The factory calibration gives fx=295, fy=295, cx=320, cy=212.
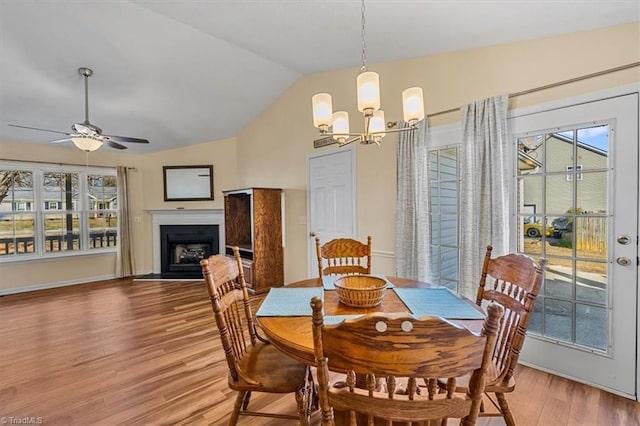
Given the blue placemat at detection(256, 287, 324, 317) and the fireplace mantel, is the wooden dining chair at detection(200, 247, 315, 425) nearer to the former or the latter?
the blue placemat at detection(256, 287, 324, 317)

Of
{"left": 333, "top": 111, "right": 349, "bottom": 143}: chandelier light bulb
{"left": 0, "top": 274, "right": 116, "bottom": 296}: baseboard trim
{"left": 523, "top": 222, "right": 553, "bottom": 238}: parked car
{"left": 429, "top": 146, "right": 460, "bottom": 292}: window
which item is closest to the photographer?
{"left": 333, "top": 111, "right": 349, "bottom": 143}: chandelier light bulb

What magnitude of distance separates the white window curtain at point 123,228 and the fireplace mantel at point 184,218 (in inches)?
15.9

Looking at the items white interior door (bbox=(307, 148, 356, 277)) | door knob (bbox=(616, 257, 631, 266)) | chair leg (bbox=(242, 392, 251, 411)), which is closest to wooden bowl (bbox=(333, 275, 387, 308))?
chair leg (bbox=(242, 392, 251, 411))

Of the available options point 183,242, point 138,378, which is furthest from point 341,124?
point 183,242

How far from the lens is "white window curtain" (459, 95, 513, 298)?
238 centimetres

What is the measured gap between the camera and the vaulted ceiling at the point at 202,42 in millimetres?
2170

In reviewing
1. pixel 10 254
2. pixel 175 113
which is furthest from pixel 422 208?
pixel 10 254

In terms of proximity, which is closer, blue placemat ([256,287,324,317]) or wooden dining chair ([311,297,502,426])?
wooden dining chair ([311,297,502,426])

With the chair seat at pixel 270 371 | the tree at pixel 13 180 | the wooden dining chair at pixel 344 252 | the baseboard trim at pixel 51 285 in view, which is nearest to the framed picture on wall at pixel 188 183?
the baseboard trim at pixel 51 285

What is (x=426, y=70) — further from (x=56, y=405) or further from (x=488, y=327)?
(x=56, y=405)

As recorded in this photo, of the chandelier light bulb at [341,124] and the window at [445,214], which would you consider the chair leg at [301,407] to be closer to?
the chandelier light bulb at [341,124]

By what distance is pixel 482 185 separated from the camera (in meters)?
2.48

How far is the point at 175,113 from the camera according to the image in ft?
14.6

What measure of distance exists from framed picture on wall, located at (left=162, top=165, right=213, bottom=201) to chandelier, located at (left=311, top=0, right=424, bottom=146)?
14.1 feet
